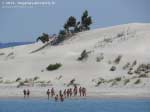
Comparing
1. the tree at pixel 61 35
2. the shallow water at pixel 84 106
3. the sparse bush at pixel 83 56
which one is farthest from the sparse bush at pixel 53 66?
the tree at pixel 61 35

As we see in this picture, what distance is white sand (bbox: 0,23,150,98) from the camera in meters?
45.8

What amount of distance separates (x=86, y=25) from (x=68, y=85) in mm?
34344

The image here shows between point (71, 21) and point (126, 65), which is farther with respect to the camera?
point (71, 21)

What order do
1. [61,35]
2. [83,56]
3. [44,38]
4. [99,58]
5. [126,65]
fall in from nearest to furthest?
[126,65] → [99,58] → [83,56] → [61,35] → [44,38]

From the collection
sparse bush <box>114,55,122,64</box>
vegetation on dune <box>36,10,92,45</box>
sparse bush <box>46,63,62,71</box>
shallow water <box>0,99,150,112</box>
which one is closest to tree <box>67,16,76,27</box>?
vegetation on dune <box>36,10,92,45</box>

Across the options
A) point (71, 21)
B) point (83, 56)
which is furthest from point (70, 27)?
point (83, 56)

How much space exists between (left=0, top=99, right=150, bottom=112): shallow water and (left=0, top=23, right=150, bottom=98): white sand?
4.16 meters

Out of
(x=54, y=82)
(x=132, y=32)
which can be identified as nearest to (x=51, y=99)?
(x=54, y=82)

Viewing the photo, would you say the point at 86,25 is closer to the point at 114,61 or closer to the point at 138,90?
the point at 114,61

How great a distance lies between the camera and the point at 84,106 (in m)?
33.5

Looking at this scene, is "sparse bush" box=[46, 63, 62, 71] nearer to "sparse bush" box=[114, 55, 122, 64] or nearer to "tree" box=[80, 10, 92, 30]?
"sparse bush" box=[114, 55, 122, 64]

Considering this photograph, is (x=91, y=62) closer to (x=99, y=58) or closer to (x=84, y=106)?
(x=99, y=58)

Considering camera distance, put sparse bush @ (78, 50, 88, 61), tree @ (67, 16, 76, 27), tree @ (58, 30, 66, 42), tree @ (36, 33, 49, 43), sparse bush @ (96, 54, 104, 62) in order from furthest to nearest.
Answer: tree @ (36, 33, 49, 43) < tree @ (58, 30, 66, 42) < tree @ (67, 16, 76, 27) < sparse bush @ (78, 50, 88, 61) < sparse bush @ (96, 54, 104, 62)

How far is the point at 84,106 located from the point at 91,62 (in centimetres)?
2649
